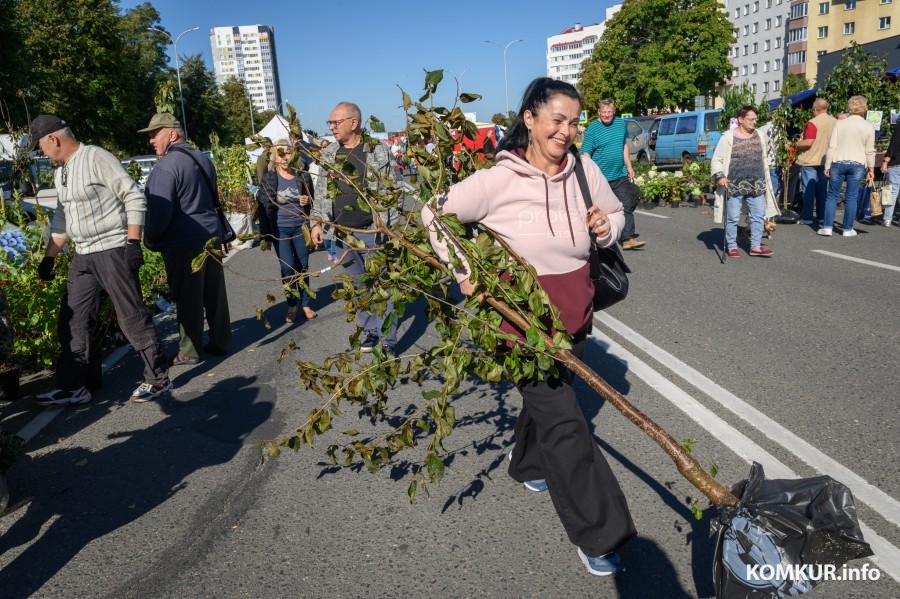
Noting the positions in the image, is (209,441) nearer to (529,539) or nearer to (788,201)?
(529,539)

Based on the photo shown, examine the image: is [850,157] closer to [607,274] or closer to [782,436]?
[782,436]

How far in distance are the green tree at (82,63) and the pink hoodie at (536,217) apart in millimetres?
37683

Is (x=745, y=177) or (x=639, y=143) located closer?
(x=745, y=177)

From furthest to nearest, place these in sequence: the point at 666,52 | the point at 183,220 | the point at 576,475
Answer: the point at 666,52 → the point at 183,220 → the point at 576,475

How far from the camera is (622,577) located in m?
2.93

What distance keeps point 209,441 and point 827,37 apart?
284 feet

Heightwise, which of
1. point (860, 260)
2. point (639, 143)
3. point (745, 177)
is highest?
point (745, 177)

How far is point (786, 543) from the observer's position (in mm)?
2242

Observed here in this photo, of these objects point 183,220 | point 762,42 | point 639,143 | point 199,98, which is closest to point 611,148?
point 183,220

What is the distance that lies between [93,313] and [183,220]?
104 centimetres

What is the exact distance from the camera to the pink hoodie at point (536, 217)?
9.71ft

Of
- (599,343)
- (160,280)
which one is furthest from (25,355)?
(599,343)

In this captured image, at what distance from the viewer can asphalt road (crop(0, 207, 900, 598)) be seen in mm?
3076

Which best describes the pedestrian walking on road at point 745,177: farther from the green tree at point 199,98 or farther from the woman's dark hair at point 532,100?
the green tree at point 199,98
